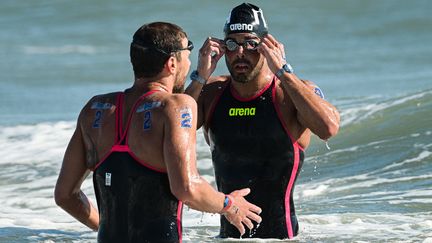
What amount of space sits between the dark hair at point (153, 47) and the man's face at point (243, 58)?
1350 millimetres

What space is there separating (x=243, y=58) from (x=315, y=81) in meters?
11.8

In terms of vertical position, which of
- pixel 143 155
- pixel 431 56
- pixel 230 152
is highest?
pixel 143 155

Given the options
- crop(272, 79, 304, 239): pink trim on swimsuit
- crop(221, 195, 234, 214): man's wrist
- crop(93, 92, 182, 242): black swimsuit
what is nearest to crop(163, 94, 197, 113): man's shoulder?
crop(93, 92, 182, 242): black swimsuit

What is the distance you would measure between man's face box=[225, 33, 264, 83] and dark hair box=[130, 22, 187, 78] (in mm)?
1350

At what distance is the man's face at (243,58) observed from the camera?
6.44 meters

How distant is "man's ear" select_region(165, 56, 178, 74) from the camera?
199 inches

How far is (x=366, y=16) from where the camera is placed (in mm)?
23734

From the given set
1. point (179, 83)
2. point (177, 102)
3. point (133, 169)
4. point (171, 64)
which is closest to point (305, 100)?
point (179, 83)

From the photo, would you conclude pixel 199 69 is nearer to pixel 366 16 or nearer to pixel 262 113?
pixel 262 113

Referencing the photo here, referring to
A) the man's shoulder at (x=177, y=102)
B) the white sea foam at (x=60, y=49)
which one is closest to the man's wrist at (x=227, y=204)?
the man's shoulder at (x=177, y=102)

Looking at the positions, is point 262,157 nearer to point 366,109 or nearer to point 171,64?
point 171,64

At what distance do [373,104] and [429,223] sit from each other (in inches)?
284

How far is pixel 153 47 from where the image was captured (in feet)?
16.4

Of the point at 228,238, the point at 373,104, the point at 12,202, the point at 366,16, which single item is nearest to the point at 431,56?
the point at 366,16
